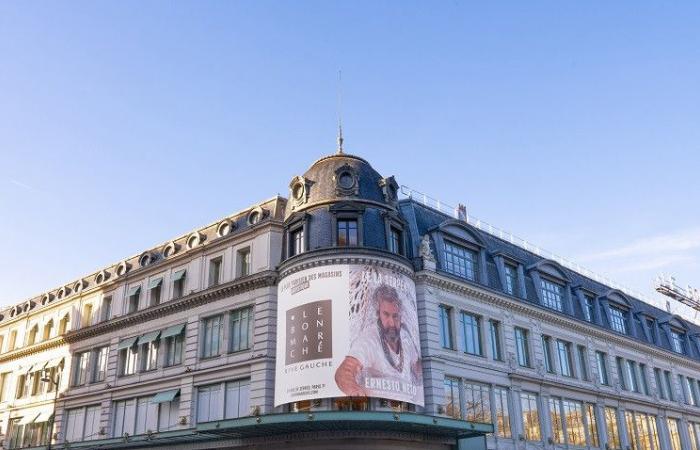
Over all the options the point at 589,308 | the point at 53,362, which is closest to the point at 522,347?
the point at 589,308

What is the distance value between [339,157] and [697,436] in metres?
40.3

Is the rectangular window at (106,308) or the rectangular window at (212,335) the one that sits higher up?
the rectangular window at (106,308)

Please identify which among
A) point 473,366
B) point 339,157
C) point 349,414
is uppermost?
point 339,157

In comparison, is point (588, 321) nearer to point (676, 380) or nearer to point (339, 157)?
point (676, 380)

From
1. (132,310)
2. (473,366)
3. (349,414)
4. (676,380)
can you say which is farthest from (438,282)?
(676,380)

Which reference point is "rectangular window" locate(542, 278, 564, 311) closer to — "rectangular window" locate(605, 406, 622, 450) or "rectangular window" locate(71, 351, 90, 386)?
"rectangular window" locate(605, 406, 622, 450)

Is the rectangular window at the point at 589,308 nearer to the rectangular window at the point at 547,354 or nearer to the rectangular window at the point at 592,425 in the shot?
the rectangular window at the point at 547,354

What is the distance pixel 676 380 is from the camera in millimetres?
55219

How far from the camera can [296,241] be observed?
3600 cm

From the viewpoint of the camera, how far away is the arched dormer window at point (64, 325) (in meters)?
50.3

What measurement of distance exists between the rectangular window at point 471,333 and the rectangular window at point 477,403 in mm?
2016

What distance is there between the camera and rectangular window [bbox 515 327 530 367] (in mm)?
40938

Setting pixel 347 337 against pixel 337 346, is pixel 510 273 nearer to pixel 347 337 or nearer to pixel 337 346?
pixel 347 337

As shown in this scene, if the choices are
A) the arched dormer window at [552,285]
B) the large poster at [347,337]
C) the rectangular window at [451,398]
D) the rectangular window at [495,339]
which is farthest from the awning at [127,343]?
the arched dormer window at [552,285]
